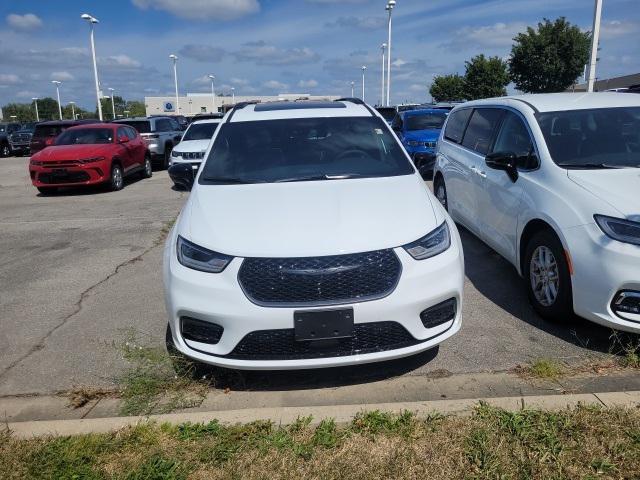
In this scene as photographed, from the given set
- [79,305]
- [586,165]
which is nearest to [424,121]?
[586,165]

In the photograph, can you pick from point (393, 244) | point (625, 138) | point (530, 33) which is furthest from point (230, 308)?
point (530, 33)

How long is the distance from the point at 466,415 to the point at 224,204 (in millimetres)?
Result: 2057

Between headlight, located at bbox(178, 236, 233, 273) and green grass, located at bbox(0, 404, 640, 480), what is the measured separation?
35.0 inches

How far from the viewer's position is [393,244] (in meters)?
3.18

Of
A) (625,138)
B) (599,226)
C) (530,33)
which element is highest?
(530,33)

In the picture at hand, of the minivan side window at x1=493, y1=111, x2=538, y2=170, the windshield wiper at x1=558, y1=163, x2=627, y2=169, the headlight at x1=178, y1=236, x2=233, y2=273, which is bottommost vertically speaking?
the headlight at x1=178, y1=236, x2=233, y2=273

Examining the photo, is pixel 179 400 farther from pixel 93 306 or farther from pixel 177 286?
pixel 93 306

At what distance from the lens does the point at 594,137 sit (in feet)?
15.1

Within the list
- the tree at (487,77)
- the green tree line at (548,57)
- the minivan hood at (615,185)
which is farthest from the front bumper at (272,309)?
the tree at (487,77)

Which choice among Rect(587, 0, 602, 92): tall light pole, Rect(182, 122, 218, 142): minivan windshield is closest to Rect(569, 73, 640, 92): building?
Rect(587, 0, 602, 92): tall light pole

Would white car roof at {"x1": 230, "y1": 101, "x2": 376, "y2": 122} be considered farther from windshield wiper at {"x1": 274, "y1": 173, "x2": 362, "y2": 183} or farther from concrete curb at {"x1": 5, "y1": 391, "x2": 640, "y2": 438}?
concrete curb at {"x1": 5, "y1": 391, "x2": 640, "y2": 438}

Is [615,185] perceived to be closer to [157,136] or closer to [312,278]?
[312,278]

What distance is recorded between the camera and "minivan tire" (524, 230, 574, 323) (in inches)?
154

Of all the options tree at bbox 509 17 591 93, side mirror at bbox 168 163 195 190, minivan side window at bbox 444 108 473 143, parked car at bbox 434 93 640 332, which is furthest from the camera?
tree at bbox 509 17 591 93
